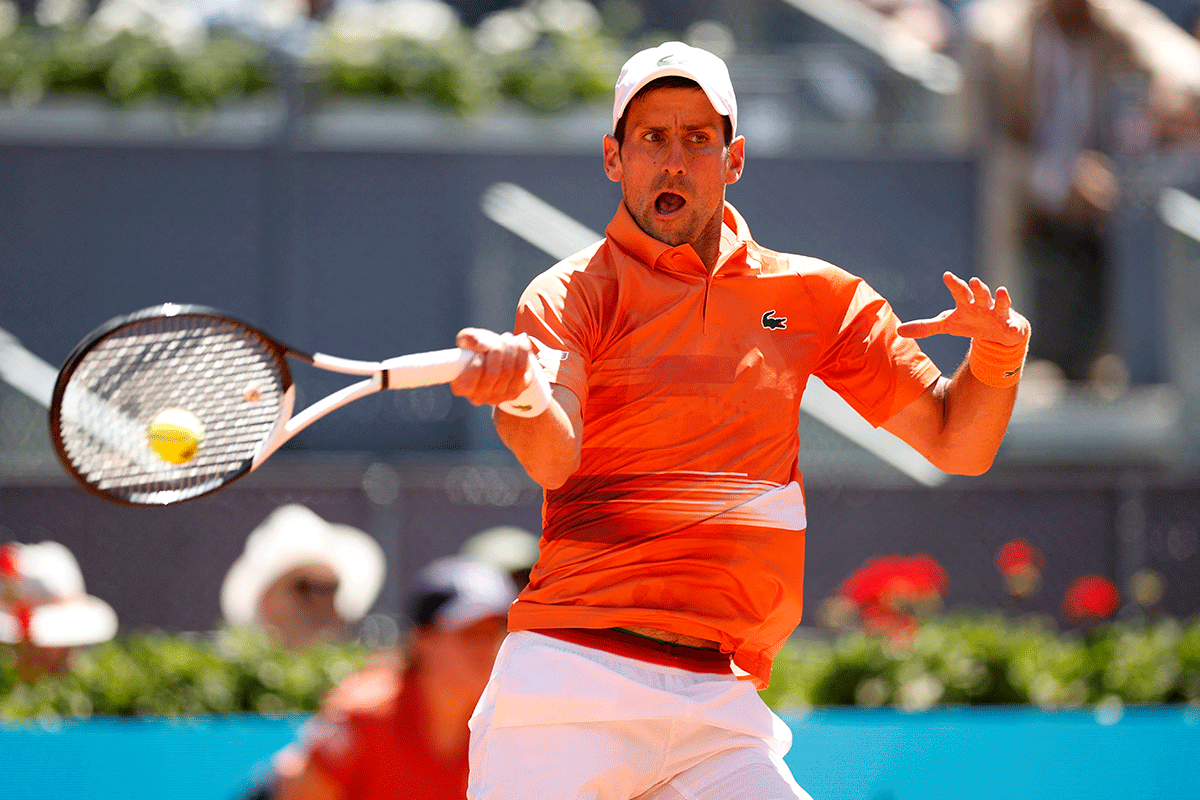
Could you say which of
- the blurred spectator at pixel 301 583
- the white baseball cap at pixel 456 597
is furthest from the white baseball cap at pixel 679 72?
the blurred spectator at pixel 301 583

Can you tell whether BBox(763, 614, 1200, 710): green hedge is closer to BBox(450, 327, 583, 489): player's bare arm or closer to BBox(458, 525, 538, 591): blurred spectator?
BBox(458, 525, 538, 591): blurred spectator

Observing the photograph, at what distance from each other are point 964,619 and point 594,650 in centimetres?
414

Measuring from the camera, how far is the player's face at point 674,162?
98.6 inches

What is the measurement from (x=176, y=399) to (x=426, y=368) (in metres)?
0.78

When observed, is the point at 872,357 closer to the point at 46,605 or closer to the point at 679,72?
the point at 679,72

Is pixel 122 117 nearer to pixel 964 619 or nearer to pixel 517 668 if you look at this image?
pixel 964 619

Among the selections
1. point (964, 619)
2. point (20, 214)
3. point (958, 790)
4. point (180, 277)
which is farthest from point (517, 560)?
point (20, 214)

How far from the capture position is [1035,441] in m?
8.12

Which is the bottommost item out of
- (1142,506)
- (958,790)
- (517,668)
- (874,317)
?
(958,790)

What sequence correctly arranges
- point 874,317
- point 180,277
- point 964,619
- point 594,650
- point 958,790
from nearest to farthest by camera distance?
1. point 594,650
2. point 874,317
3. point 958,790
4. point 964,619
5. point 180,277

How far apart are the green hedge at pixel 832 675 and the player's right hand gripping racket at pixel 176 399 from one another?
282 centimetres

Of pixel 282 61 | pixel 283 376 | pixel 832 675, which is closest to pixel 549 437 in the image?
pixel 283 376

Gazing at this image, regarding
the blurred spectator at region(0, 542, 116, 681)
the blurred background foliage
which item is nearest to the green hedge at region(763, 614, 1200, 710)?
the blurred spectator at region(0, 542, 116, 681)

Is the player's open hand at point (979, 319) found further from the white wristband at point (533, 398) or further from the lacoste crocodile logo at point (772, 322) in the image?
the white wristband at point (533, 398)
